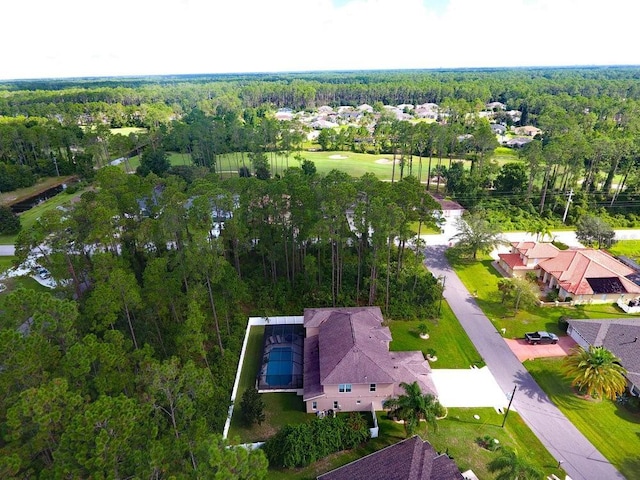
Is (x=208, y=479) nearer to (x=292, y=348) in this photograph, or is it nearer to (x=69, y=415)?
(x=69, y=415)

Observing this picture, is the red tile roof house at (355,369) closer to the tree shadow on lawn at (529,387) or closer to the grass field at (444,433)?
the grass field at (444,433)

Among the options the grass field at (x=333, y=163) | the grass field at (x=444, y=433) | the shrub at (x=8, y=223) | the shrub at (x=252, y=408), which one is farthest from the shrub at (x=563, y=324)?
the shrub at (x=8, y=223)

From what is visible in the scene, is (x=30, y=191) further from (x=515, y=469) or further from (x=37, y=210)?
(x=515, y=469)

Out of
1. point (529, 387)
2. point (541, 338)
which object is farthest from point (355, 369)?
point (541, 338)

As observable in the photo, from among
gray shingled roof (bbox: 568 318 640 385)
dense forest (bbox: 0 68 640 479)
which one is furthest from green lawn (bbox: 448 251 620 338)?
dense forest (bbox: 0 68 640 479)

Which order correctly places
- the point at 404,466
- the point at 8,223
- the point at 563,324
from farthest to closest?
1. the point at 8,223
2. the point at 563,324
3. the point at 404,466

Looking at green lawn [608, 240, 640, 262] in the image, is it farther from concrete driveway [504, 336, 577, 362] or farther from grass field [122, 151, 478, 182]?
grass field [122, 151, 478, 182]
